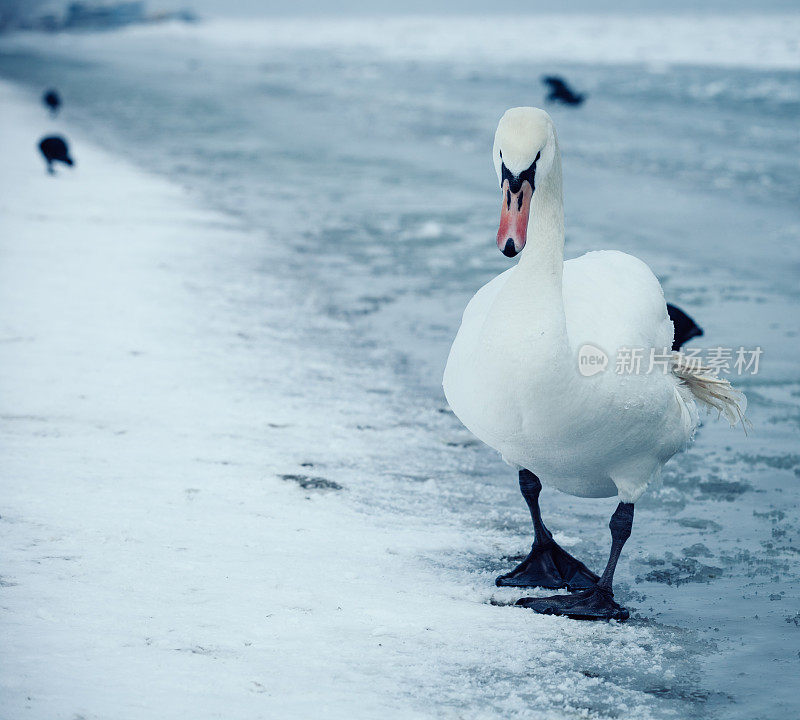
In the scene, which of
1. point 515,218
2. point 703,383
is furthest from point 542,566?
point 515,218

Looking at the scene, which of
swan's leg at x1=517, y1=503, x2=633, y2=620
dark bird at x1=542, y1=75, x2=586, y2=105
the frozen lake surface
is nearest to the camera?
the frozen lake surface

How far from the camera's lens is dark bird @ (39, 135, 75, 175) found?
12805mm

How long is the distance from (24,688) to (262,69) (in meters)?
36.8

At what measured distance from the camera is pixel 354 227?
1072cm

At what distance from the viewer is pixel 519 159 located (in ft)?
11.2

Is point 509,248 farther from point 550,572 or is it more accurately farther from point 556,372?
point 550,572

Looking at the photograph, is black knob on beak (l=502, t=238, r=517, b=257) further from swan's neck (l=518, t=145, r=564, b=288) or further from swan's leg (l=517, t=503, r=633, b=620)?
swan's leg (l=517, t=503, r=633, b=620)

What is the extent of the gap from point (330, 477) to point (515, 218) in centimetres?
172

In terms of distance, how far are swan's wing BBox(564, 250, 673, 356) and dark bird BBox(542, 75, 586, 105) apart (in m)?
18.7

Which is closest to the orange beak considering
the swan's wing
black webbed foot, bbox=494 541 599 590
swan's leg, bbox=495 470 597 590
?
the swan's wing

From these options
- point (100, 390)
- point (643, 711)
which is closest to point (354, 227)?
point (100, 390)

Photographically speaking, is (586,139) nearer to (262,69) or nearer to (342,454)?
(342,454)

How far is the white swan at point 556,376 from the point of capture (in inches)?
131

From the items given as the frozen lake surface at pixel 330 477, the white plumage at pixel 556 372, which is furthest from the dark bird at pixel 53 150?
the white plumage at pixel 556 372
